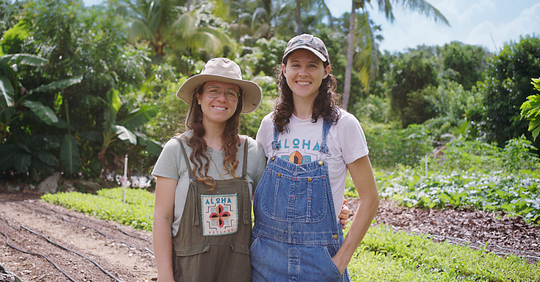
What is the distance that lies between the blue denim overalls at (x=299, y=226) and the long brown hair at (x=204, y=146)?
0.76ft

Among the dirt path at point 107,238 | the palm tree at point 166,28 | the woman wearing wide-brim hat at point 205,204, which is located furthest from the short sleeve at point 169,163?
the palm tree at point 166,28

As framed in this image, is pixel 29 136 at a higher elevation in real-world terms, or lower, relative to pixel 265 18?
lower

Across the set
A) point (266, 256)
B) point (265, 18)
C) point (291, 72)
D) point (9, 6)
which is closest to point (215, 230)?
point (266, 256)

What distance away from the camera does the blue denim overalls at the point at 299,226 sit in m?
1.70

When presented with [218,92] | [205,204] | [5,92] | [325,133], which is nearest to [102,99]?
[5,92]

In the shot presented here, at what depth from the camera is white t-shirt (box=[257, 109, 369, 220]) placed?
68.5 inches

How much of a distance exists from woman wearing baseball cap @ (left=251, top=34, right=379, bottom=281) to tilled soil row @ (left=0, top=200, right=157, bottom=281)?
9.02ft

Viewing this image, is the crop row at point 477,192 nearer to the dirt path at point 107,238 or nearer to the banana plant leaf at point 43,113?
the dirt path at point 107,238

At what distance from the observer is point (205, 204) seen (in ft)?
5.85

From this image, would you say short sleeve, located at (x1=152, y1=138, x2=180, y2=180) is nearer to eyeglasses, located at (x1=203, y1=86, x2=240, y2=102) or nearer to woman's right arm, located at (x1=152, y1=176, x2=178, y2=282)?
woman's right arm, located at (x1=152, y1=176, x2=178, y2=282)

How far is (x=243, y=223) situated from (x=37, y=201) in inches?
329

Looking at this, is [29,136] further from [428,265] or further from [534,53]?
[534,53]

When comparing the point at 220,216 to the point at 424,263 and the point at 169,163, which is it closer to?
the point at 169,163

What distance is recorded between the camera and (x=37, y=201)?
8.37 meters
